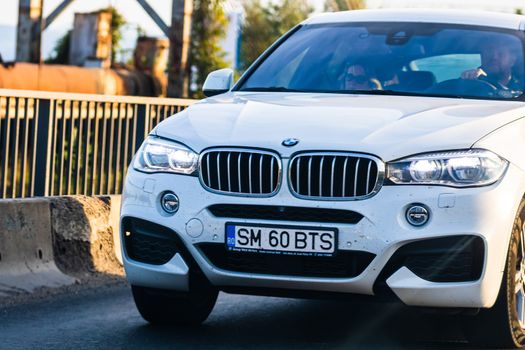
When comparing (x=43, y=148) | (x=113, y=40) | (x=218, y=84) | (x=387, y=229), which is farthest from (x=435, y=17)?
(x=113, y=40)

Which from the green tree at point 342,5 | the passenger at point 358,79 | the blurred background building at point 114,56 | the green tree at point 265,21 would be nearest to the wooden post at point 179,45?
the blurred background building at point 114,56

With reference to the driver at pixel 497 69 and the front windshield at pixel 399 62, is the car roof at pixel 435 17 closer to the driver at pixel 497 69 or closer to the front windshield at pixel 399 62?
the front windshield at pixel 399 62

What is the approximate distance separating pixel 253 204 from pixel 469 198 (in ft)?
3.07

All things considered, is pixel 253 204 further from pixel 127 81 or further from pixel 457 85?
pixel 127 81

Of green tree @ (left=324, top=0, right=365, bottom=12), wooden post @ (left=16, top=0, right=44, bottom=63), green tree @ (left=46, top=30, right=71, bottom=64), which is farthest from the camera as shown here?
green tree @ (left=324, top=0, right=365, bottom=12)

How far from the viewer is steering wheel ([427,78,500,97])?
7.42 meters

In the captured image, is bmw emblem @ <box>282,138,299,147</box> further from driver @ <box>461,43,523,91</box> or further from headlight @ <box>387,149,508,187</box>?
driver @ <box>461,43,523,91</box>

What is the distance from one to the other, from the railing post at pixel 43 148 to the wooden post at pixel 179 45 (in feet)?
28.0

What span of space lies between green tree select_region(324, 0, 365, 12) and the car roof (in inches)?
1395

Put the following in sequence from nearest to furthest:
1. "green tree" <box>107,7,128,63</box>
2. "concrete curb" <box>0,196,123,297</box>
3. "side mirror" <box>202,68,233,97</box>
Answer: "side mirror" <box>202,68,233,97</box> < "concrete curb" <box>0,196,123,297</box> < "green tree" <box>107,7,128,63</box>

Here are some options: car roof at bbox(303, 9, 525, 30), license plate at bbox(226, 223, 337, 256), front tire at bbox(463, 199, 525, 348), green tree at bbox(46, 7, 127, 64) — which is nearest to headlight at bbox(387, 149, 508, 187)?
front tire at bbox(463, 199, 525, 348)

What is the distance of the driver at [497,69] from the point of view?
24.6 ft

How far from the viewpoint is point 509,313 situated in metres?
6.60

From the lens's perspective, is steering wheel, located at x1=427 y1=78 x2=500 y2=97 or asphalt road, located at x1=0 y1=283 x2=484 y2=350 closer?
asphalt road, located at x1=0 y1=283 x2=484 y2=350
